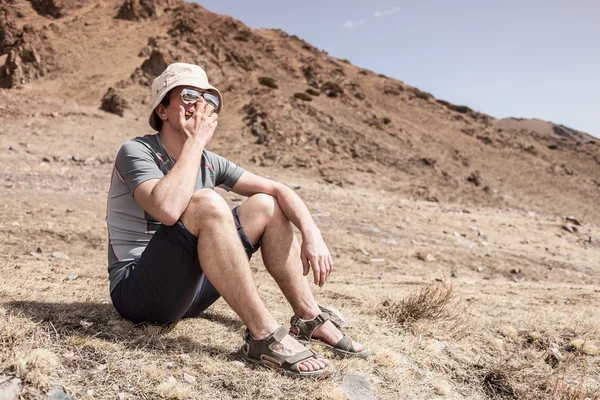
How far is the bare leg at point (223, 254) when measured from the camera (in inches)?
98.1

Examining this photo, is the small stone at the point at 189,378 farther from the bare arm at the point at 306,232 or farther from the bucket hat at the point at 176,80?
the bucket hat at the point at 176,80

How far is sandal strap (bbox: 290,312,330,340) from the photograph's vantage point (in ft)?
10.3

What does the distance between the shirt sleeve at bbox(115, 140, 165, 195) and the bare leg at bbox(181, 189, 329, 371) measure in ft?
1.06

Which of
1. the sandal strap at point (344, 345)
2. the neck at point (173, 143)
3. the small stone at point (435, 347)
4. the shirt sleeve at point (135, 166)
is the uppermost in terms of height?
the neck at point (173, 143)

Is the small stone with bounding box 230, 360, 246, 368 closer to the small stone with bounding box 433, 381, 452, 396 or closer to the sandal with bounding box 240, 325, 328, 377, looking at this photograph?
the sandal with bounding box 240, 325, 328, 377

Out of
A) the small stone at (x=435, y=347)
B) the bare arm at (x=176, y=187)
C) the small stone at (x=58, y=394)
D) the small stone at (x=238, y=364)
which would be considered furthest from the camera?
the small stone at (x=435, y=347)

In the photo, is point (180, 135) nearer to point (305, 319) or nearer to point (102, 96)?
point (305, 319)

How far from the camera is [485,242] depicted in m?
11.2

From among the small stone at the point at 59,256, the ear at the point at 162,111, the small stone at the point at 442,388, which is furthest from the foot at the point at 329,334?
the small stone at the point at 59,256

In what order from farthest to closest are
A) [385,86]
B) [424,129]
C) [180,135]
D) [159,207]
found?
[385,86] → [424,129] → [180,135] → [159,207]

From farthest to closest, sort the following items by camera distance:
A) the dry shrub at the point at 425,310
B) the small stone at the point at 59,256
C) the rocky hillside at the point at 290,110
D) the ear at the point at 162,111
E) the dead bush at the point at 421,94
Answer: the dead bush at the point at 421,94
the rocky hillside at the point at 290,110
the small stone at the point at 59,256
the dry shrub at the point at 425,310
the ear at the point at 162,111

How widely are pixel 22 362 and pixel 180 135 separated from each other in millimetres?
1546

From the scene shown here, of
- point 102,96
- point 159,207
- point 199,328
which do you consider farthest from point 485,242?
point 102,96

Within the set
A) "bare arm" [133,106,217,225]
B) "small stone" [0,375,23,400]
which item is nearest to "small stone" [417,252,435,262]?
"bare arm" [133,106,217,225]
